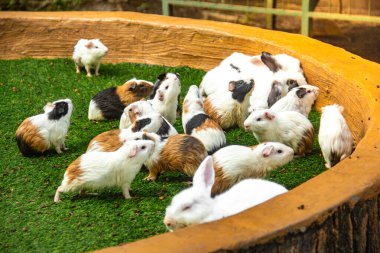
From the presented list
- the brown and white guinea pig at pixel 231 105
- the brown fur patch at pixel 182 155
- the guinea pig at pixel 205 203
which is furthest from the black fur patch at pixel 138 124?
the guinea pig at pixel 205 203

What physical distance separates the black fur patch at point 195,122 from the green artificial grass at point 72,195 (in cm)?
43

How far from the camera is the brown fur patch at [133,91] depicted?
6.95 m

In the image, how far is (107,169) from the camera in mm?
5152

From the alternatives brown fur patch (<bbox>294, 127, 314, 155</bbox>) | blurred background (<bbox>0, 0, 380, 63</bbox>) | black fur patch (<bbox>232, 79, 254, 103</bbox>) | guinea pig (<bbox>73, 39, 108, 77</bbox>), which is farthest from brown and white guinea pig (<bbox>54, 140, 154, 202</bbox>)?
blurred background (<bbox>0, 0, 380, 63</bbox>)

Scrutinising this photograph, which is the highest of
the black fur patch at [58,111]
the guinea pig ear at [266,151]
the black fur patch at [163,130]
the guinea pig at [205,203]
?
the guinea pig at [205,203]

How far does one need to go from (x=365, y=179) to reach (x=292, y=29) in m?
6.24

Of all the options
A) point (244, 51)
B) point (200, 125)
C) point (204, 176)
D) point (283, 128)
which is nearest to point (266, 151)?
point (283, 128)

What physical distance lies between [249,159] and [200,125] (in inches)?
32.6

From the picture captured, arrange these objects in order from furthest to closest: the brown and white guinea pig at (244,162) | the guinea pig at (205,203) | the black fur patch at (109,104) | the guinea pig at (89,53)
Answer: the guinea pig at (89,53)
the black fur patch at (109,104)
the brown and white guinea pig at (244,162)
the guinea pig at (205,203)

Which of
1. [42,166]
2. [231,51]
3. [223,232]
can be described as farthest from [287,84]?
[223,232]

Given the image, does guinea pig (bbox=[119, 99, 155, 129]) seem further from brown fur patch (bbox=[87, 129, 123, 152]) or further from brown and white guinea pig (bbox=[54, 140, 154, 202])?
brown and white guinea pig (bbox=[54, 140, 154, 202])

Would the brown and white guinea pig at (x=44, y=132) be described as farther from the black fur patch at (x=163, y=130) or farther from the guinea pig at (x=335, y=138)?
the guinea pig at (x=335, y=138)

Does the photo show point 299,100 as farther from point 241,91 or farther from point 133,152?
point 133,152

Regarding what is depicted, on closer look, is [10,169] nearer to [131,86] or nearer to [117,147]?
[117,147]
